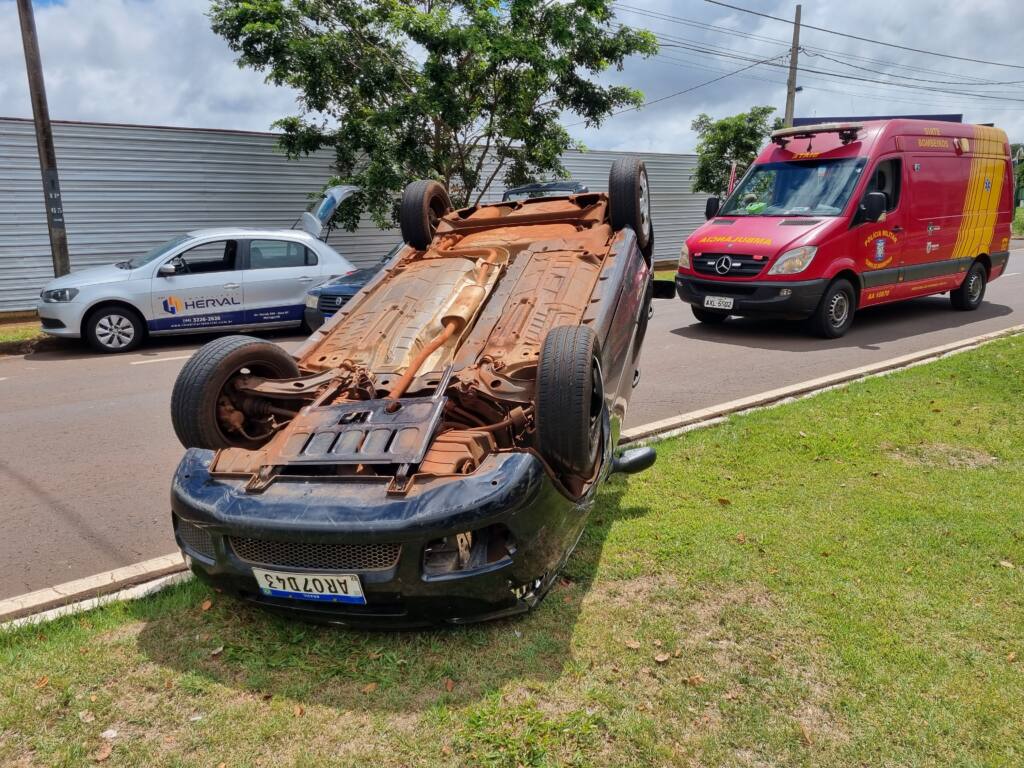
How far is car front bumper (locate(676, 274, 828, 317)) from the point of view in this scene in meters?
9.12

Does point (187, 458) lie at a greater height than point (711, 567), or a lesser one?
greater

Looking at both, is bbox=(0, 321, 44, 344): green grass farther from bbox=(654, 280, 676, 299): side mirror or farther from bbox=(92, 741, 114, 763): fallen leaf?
bbox=(92, 741, 114, 763): fallen leaf

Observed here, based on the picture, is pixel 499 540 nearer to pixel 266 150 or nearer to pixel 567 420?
pixel 567 420

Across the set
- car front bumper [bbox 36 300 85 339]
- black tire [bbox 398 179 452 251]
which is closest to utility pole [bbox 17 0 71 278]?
car front bumper [bbox 36 300 85 339]

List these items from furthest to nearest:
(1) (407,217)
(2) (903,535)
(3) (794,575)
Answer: (1) (407,217) < (2) (903,535) < (3) (794,575)

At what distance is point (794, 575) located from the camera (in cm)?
349

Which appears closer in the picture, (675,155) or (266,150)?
(266,150)

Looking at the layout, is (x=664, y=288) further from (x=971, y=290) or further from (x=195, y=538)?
(x=971, y=290)

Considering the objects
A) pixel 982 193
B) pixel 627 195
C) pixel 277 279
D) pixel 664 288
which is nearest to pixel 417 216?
pixel 627 195

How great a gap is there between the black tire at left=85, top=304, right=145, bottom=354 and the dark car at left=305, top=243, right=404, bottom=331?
2.25 meters

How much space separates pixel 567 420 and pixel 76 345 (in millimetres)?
9944

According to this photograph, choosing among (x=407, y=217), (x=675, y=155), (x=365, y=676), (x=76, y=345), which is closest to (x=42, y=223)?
(x=76, y=345)

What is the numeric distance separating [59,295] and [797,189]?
9.78m

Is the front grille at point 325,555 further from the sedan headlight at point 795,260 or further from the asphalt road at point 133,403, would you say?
the sedan headlight at point 795,260
